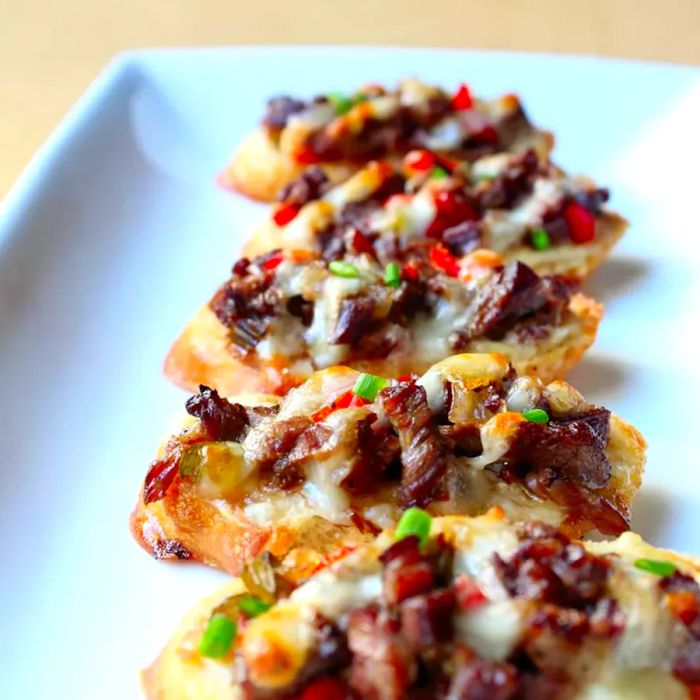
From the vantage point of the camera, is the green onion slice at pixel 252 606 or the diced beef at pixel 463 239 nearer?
the green onion slice at pixel 252 606

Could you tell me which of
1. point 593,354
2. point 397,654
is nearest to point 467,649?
point 397,654

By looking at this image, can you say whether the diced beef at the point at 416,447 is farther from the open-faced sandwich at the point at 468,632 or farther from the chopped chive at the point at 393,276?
the chopped chive at the point at 393,276

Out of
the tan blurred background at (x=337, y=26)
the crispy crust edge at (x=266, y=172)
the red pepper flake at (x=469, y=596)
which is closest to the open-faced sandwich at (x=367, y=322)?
the crispy crust edge at (x=266, y=172)

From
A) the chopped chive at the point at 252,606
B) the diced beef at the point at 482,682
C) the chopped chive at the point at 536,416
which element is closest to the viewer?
the diced beef at the point at 482,682

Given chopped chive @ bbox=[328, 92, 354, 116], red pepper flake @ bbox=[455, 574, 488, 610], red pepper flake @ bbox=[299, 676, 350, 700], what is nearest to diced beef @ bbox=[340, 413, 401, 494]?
red pepper flake @ bbox=[455, 574, 488, 610]

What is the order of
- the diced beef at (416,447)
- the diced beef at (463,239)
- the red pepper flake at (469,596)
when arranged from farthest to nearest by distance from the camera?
1. the diced beef at (463,239)
2. the diced beef at (416,447)
3. the red pepper flake at (469,596)
